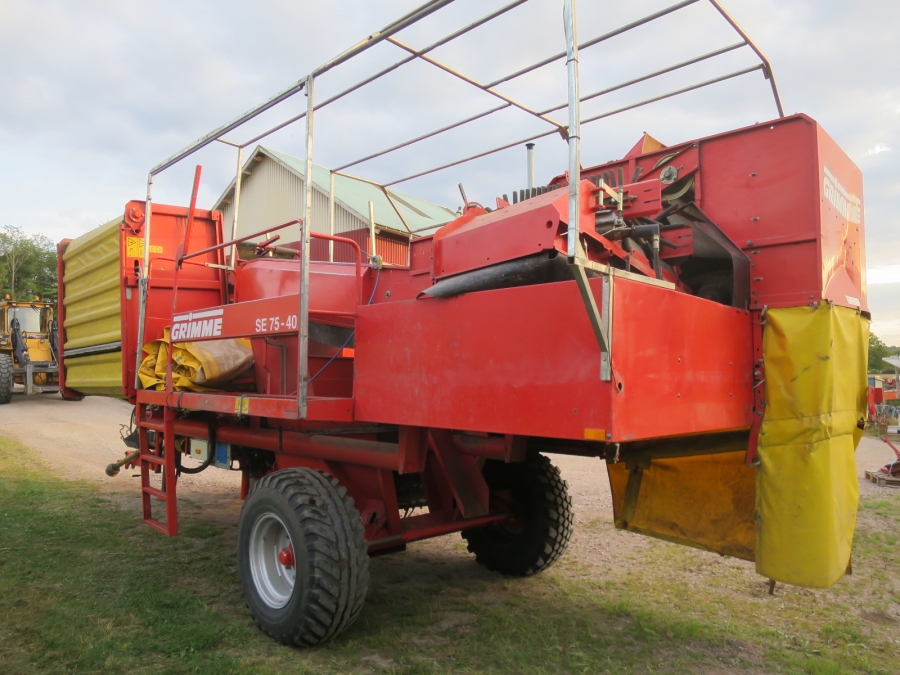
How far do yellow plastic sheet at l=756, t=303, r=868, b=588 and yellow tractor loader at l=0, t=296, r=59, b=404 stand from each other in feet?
56.1

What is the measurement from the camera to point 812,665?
320cm

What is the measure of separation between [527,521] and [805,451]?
2.12 meters

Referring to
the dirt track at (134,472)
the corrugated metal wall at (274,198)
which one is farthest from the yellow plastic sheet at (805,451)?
the corrugated metal wall at (274,198)

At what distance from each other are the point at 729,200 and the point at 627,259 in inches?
33.0

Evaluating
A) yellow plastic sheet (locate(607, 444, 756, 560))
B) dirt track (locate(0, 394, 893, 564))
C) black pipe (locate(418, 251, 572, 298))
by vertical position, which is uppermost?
black pipe (locate(418, 251, 572, 298))

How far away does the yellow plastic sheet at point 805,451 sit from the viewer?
2.85m

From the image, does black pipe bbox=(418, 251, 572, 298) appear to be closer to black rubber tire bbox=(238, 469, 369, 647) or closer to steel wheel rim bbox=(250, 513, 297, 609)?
black rubber tire bbox=(238, 469, 369, 647)

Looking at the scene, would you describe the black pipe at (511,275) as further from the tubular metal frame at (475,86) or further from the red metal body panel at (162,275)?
the red metal body panel at (162,275)

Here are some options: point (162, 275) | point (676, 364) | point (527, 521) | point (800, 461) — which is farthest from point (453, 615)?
point (162, 275)

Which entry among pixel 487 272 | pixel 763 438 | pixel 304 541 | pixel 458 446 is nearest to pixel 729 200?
pixel 763 438

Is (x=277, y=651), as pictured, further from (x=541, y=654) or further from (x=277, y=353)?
(x=277, y=353)

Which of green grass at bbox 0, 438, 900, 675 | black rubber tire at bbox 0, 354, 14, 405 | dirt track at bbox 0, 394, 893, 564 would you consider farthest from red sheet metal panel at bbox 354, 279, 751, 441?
black rubber tire at bbox 0, 354, 14, 405

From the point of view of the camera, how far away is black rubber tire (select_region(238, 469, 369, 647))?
10.4 ft

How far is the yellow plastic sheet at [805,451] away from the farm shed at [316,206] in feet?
10.2
